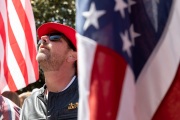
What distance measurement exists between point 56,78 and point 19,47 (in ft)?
2.99

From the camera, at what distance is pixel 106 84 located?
2857 mm

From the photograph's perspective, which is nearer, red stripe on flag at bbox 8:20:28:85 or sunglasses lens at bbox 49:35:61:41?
sunglasses lens at bbox 49:35:61:41

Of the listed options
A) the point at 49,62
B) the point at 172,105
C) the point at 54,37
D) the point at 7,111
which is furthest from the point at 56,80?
Answer: the point at 172,105

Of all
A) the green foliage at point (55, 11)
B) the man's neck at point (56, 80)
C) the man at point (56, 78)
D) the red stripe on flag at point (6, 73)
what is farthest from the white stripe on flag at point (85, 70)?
the green foliage at point (55, 11)

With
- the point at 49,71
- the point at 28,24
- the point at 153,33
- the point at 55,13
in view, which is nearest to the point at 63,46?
the point at 49,71

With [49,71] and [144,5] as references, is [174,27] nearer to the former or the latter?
[144,5]

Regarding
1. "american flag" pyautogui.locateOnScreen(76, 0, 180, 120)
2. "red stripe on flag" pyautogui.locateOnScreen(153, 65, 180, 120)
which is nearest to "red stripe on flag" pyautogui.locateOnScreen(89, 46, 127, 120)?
"american flag" pyautogui.locateOnScreen(76, 0, 180, 120)

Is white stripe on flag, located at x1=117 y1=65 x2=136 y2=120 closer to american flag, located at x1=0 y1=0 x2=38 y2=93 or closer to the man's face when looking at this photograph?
the man's face

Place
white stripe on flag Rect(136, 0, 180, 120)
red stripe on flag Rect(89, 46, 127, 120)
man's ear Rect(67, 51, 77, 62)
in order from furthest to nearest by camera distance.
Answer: man's ear Rect(67, 51, 77, 62)
white stripe on flag Rect(136, 0, 180, 120)
red stripe on flag Rect(89, 46, 127, 120)

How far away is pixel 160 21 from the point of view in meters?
3.04

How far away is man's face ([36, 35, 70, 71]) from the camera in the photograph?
15.4 feet

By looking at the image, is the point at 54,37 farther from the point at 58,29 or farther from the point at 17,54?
the point at 17,54

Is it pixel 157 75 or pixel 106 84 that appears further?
pixel 157 75

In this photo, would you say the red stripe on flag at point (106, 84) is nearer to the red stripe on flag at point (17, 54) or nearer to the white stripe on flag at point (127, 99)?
the white stripe on flag at point (127, 99)
